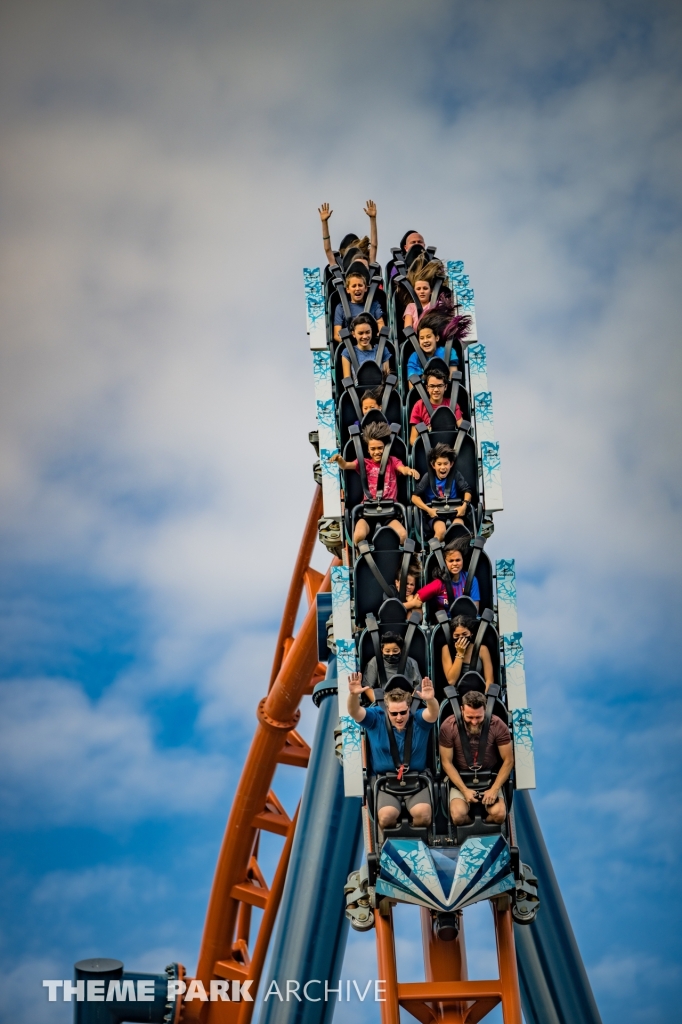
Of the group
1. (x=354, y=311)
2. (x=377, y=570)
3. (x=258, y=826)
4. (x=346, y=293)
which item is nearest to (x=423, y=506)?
(x=377, y=570)

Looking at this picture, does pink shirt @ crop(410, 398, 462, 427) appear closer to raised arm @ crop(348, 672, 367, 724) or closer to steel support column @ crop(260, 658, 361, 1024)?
steel support column @ crop(260, 658, 361, 1024)

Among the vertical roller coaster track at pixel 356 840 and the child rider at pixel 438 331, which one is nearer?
the vertical roller coaster track at pixel 356 840

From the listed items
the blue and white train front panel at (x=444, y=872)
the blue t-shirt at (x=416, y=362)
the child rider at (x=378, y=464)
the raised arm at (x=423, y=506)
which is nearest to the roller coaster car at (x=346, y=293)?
the blue t-shirt at (x=416, y=362)

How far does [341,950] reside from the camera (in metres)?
9.52

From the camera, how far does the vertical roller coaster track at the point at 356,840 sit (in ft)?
22.5

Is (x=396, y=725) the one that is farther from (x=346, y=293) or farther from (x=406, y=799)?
(x=346, y=293)

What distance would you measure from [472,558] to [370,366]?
2.13m

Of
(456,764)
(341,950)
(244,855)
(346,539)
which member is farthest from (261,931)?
(456,764)

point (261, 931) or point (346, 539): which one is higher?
point (346, 539)

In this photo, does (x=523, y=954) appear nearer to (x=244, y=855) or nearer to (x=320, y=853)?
(x=320, y=853)

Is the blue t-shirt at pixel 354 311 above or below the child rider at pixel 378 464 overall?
above

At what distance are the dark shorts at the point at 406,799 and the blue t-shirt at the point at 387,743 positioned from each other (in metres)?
0.16

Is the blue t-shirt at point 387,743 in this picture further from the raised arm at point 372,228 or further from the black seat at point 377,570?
the raised arm at point 372,228

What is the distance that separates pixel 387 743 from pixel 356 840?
2.91m
